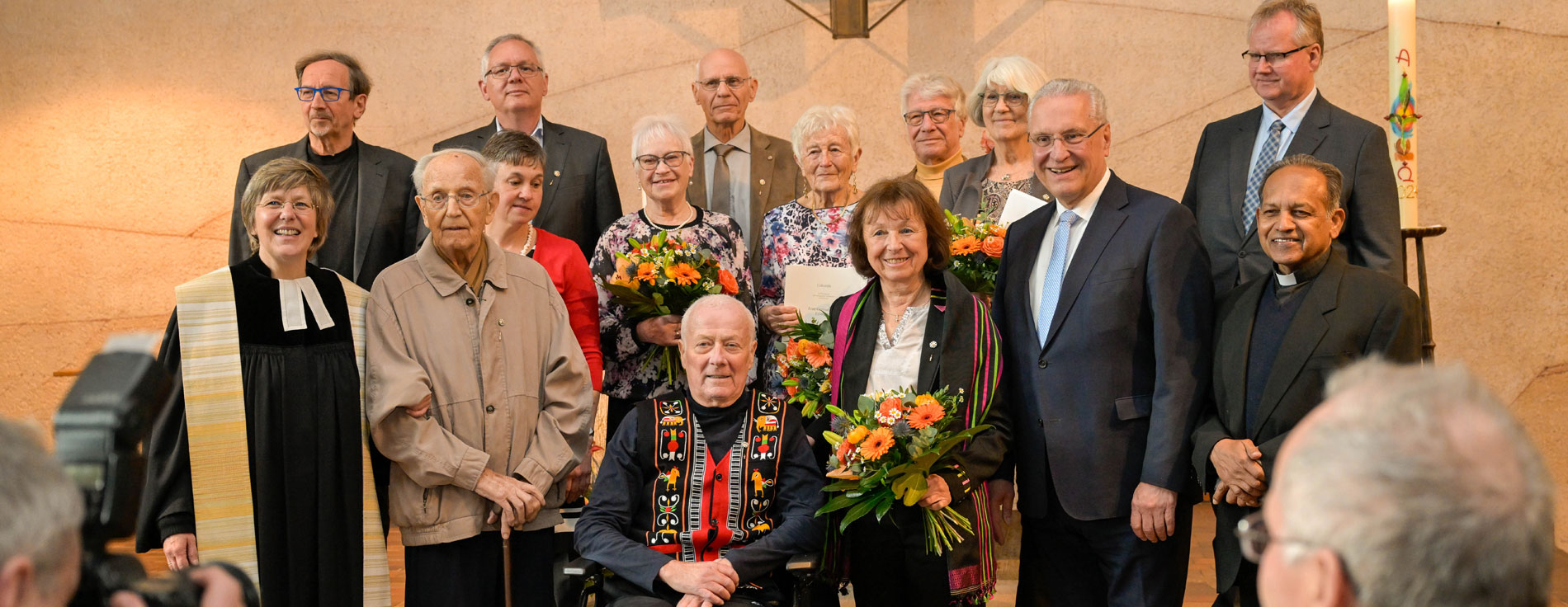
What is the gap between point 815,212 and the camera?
4.00 m

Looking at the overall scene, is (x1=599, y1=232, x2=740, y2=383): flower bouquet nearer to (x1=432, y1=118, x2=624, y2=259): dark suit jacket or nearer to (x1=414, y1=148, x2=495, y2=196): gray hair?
(x1=414, y1=148, x2=495, y2=196): gray hair

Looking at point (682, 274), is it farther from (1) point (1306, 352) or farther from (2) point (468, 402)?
(1) point (1306, 352)

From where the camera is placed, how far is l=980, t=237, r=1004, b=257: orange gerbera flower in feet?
11.4

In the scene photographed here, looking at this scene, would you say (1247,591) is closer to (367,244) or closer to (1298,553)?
(1298,553)

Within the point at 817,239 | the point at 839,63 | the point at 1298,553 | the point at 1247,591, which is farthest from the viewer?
the point at 839,63

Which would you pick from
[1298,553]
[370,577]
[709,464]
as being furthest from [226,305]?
[1298,553]

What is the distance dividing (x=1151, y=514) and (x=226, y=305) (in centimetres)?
240

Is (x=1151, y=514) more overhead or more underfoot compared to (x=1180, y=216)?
more underfoot

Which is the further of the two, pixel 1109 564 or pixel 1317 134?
pixel 1317 134

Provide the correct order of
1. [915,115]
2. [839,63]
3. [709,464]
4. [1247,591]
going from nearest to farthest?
[1247,591] → [709,464] → [915,115] → [839,63]

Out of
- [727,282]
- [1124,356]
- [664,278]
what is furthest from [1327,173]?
[664,278]

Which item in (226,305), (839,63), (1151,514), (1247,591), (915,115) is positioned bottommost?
(1247,591)

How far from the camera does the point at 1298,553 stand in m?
1.30

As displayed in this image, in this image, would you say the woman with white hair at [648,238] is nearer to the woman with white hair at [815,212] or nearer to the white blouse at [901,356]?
the woman with white hair at [815,212]
